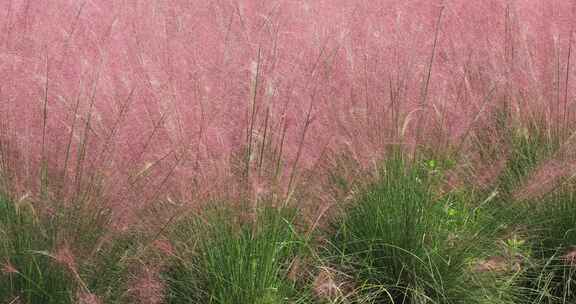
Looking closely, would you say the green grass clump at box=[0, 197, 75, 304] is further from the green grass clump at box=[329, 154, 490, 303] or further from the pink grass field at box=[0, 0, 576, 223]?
the green grass clump at box=[329, 154, 490, 303]

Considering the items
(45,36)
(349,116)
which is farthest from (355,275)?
(45,36)

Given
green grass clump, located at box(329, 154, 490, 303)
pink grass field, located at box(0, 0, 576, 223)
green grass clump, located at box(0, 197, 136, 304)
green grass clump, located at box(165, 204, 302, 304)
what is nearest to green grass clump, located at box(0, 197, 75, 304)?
green grass clump, located at box(0, 197, 136, 304)

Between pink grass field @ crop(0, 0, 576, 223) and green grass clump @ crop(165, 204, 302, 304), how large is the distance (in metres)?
0.11

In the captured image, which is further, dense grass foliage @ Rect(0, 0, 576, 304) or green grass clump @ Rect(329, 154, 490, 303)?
green grass clump @ Rect(329, 154, 490, 303)

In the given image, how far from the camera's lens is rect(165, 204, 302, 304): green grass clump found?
9.39 feet

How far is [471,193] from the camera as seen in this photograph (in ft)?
12.2

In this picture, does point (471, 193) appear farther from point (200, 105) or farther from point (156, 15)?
point (156, 15)

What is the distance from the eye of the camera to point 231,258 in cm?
287

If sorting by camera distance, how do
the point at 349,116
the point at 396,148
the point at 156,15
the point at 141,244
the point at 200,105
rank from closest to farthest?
1. the point at 141,244
2. the point at 200,105
3. the point at 396,148
4. the point at 349,116
5. the point at 156,15

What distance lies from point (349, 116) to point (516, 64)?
3.40 feet

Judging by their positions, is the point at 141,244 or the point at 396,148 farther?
the point at 396,148

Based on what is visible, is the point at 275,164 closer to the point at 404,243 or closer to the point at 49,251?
the point at 404,243

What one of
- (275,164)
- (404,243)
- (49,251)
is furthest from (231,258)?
(404,243)

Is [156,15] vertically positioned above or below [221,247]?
above
